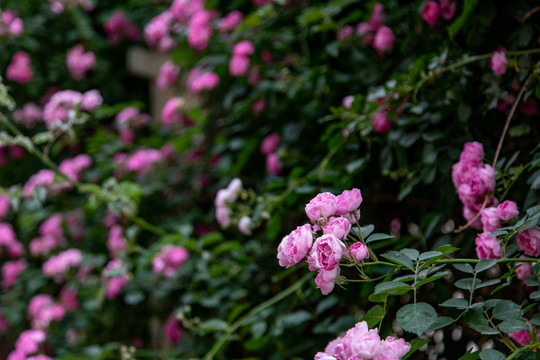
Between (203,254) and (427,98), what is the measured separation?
2.53 ft

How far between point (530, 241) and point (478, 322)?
16 cm

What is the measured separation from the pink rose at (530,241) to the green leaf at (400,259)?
0.21 metres

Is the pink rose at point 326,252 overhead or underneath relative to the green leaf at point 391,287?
overhead

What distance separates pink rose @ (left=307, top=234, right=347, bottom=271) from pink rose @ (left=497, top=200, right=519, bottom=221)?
289 mm

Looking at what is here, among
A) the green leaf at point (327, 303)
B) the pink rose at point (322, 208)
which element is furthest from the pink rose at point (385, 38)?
the pink rose at point (322, 208)

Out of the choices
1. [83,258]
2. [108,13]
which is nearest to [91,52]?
[108,13]

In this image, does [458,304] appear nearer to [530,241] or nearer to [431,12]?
[530,241]

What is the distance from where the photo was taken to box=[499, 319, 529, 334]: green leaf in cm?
63

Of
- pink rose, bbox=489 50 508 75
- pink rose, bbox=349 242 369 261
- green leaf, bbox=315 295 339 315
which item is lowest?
green leaf, bbox=315 295 339 315

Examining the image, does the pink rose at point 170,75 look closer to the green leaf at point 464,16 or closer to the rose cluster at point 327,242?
the green leaf at point 464,16

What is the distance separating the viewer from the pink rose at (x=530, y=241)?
29.3 inches

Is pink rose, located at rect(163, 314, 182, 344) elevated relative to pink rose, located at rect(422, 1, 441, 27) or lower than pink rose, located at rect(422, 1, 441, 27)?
lower

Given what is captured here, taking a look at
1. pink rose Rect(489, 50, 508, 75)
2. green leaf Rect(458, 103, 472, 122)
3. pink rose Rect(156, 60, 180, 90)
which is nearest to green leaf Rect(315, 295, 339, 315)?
green leaf Rect(458, 103, 472, 122)

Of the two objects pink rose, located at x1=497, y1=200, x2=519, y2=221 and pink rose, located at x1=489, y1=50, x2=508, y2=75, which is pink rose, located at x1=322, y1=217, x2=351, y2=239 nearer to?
pink rose, located at x1=497, y1=200, x2=519, y2=221
